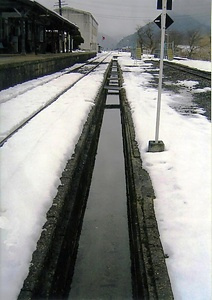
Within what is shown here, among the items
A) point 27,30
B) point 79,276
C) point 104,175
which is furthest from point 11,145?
point 27,30

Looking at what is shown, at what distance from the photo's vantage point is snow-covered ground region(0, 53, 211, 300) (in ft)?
8.27

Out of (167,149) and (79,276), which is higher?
(167,149)

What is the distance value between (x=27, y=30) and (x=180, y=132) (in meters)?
22.8

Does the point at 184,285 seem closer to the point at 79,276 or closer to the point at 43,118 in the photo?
the point at 79,276

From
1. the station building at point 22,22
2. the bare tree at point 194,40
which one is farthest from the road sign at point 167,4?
the bare tree at point 194,40

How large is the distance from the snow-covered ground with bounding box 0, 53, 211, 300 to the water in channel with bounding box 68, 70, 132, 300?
0.49m

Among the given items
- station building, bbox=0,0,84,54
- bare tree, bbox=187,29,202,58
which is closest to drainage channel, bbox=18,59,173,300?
station building, bbox=0,0,84,54

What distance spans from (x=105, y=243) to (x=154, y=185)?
939mm

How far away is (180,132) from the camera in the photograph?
637 centimetres

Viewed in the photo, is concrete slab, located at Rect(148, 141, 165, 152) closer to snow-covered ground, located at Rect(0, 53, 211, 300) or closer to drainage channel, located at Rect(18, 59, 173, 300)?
snow-covered ground, located at Rect(0, 53, 211, 300)

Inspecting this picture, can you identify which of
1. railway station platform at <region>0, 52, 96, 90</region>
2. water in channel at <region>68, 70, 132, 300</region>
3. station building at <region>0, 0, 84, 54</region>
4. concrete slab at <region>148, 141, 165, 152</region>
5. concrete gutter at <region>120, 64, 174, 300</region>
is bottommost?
water in channel at <region>68, 70, 132, 300</region>

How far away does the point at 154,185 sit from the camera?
4.06m

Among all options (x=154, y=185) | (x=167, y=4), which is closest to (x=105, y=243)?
(x=154, y=185)

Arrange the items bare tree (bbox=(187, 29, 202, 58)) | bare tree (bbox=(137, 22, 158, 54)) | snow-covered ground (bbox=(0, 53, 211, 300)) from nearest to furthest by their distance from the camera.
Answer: snow-covered ground (bbox=(0, 53, 211, 300)) → bare tree (bbox=(187, 29, 202, 58)) → bare tree (bbox=(137, 22, 158, 54))
